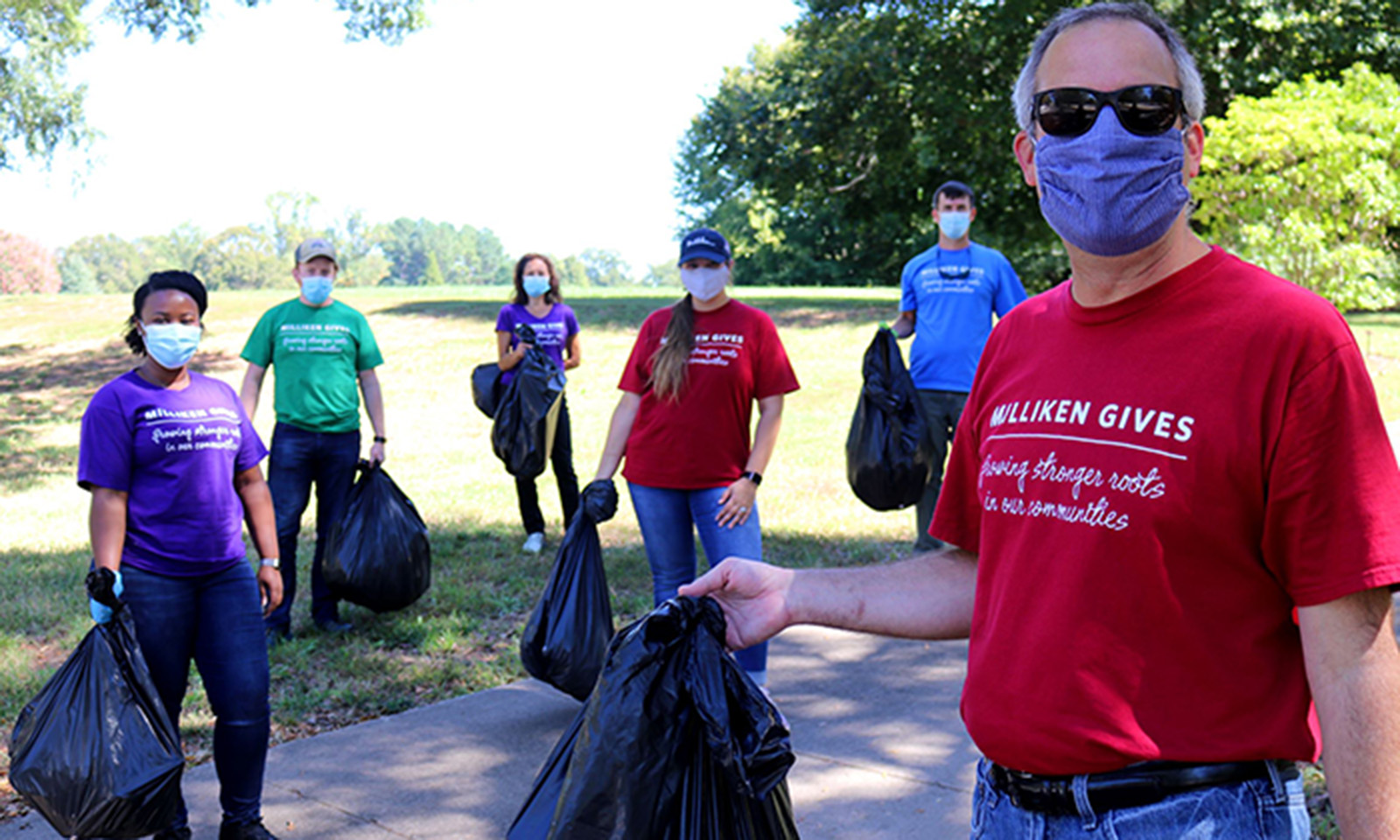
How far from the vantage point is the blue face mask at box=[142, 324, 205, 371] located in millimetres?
3826

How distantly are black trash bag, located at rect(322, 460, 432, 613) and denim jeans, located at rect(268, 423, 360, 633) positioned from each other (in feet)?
0.48

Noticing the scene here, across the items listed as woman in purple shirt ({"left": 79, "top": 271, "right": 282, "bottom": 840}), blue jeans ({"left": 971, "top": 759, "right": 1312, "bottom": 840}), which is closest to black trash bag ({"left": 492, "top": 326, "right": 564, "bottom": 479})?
woman in purple shirt ({"left": 79, "top": 271, "right": 282, "bottom": 840})

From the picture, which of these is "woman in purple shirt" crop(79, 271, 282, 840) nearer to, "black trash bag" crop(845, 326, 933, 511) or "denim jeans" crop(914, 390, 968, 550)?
"black trash bag" crop(845, 326, 933, 511)

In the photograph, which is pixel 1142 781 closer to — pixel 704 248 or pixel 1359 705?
pixel 1359 705

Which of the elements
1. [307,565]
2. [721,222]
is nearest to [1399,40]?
[307,565]

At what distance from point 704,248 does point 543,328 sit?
324 centimetres

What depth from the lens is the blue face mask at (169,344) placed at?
151 inches

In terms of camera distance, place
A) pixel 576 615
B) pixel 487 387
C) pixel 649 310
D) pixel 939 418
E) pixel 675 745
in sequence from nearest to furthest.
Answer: pixel 675 745 → pixel 576 615 → pixel 939 418 → pixel 487 387 → pixel 649 310

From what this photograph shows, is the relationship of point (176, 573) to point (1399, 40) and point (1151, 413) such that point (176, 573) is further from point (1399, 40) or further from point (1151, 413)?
point (1399, 40)

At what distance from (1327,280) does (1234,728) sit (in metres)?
13.5

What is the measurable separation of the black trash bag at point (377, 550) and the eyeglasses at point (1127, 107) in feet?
15.4

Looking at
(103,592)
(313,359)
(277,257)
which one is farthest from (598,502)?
(277,257)

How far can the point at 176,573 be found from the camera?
3.72 m

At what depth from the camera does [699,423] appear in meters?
4.81
